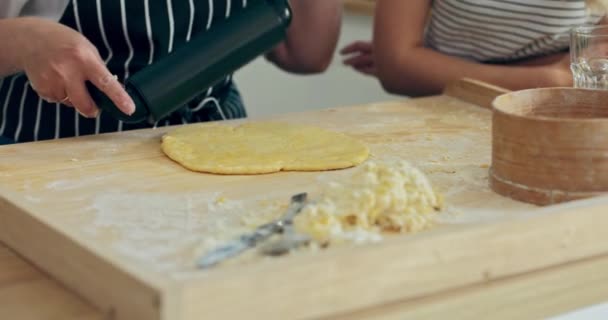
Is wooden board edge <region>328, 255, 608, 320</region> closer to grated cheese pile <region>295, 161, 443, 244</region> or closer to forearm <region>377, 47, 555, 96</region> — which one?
grated cheese pile <region>295, 161, 443, 244</region>

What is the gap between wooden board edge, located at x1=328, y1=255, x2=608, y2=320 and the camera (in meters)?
0.74

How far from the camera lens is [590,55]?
3.81 ft

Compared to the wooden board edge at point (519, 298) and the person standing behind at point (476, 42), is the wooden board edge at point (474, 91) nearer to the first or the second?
the person standing behind at point (476, 42)

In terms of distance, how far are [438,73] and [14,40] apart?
2.21 feet

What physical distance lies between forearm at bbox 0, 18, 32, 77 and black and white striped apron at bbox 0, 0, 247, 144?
15 centimetres

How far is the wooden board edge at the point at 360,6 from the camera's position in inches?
101

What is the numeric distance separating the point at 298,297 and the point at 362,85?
6.67 ft

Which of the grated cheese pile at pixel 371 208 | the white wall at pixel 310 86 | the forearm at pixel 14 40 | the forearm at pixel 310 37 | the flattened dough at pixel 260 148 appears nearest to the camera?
the grated cheese pile at pixel 371 208

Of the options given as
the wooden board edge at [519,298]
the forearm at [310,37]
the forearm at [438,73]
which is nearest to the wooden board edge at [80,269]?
the wooden board edge at [519,298]

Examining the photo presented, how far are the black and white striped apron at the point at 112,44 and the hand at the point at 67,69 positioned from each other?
0.60 feet

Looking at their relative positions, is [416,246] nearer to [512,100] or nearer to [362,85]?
[512,100]

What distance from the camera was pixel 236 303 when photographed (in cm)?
65

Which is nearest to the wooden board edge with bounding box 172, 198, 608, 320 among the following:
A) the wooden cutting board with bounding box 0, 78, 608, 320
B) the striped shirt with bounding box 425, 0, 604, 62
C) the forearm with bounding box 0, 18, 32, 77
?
the wooden cutting board with bounding box 0, 78, 608, 320

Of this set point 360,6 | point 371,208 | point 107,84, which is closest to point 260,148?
point 107,84
